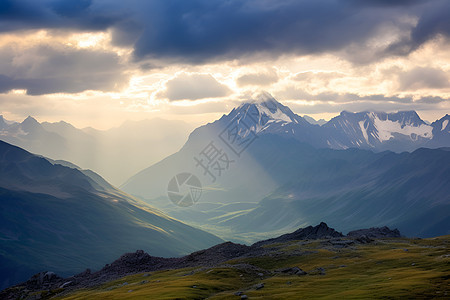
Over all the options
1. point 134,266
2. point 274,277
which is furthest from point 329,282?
point 134,266

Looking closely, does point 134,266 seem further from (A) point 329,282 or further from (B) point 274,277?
(A) point 329,282

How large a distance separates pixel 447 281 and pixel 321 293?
56.3 feet

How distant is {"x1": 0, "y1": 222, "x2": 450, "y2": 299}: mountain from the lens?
67.0 m

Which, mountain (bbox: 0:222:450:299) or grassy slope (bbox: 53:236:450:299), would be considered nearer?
grassy slope (bbox: 53:236:450:299)

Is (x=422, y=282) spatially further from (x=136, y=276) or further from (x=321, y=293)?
(x=136, y=276)

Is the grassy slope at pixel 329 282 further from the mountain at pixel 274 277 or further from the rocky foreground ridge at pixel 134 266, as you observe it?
the rocky foreground ridge at pixel 134 266

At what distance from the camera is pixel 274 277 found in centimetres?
9369

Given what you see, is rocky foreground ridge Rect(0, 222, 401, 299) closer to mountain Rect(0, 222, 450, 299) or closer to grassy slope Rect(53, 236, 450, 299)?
mountain Rect(0, 222, 450, 299)

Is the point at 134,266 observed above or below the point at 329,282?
above

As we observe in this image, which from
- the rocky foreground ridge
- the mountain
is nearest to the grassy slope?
the mountain

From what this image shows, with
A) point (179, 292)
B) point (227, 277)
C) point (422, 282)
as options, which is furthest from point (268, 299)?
point (227, 277)

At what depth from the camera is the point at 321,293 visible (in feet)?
224

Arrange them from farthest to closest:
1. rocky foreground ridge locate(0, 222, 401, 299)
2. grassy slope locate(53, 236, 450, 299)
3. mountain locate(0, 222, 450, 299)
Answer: rocky foreground ridge locate(0, 222, 401, 299)
mountain locate(0, 222, 450, 299)
grassy slope locate(53, 236, 450, 299)

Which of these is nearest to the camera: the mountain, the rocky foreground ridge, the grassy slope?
the grassy slope
